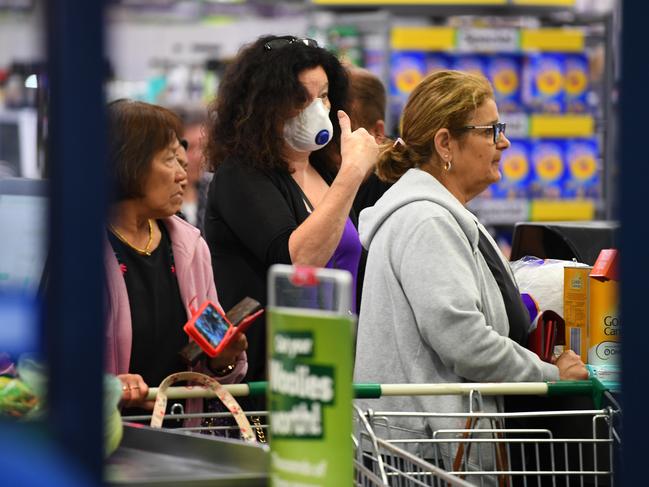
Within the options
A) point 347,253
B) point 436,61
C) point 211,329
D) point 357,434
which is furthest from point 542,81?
point 357,434

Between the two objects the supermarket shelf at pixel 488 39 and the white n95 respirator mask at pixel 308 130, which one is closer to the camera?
the white n95 respirator mask at pixel 308 130

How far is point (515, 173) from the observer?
9.40 m

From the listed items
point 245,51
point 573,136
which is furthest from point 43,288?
point 573,136

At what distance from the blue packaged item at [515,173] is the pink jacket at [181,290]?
6.19 meters

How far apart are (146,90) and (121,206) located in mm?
9458

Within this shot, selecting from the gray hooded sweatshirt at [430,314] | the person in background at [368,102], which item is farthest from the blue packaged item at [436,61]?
the gray hooded sweatshirt at [430,314]

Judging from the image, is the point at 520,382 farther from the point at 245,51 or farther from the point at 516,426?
the point at 245,51

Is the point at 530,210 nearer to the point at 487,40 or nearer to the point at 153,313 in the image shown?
the point at 487,40

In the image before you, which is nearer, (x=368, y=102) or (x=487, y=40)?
(x=368, y=102)

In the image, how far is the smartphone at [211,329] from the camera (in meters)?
2.86

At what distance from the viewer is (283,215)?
345cm

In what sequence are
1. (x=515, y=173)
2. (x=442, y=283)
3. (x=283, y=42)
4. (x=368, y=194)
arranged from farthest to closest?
(x=515, y=173)
(x=368, y=194)
(x=283, y=42)
(x=442, y=283)

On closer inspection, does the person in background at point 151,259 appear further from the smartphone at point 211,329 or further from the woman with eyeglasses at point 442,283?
the woman with eyeglasses at point 442,283

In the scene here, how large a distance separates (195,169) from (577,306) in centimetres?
490
